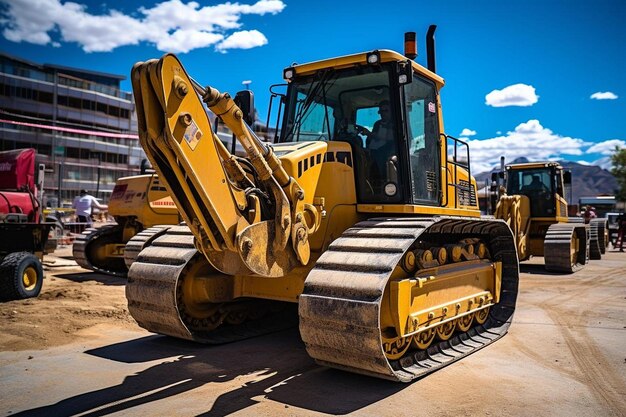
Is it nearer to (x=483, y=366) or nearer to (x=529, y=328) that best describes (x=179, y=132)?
(x=483, y=366)

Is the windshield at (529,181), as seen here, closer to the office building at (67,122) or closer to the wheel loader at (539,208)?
the wheel loader at (539,208)

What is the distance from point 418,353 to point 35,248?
768 cm

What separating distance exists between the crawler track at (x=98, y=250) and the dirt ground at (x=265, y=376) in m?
4.37

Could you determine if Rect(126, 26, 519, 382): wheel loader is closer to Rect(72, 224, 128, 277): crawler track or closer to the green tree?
Rect(72, 224, 128, 277): crawler track

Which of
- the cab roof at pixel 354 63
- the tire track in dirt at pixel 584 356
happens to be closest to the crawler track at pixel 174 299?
the cab roof at pixel 354 63

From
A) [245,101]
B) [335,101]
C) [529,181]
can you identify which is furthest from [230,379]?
[529,181]

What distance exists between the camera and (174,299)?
5.82 meters

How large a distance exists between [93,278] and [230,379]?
26.6 ft

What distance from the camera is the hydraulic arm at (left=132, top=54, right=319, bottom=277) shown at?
4.24 m

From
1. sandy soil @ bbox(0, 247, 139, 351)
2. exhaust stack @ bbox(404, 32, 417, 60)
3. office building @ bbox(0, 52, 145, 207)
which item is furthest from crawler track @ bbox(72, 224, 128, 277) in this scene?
office building @ bbox(0, 52, 145, 207)

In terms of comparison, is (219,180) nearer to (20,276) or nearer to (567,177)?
(20,276)

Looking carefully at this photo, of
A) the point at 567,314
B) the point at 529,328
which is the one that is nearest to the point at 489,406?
the point at 529,328

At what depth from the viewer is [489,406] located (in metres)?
4.49

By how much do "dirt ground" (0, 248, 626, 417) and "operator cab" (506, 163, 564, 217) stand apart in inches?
325
